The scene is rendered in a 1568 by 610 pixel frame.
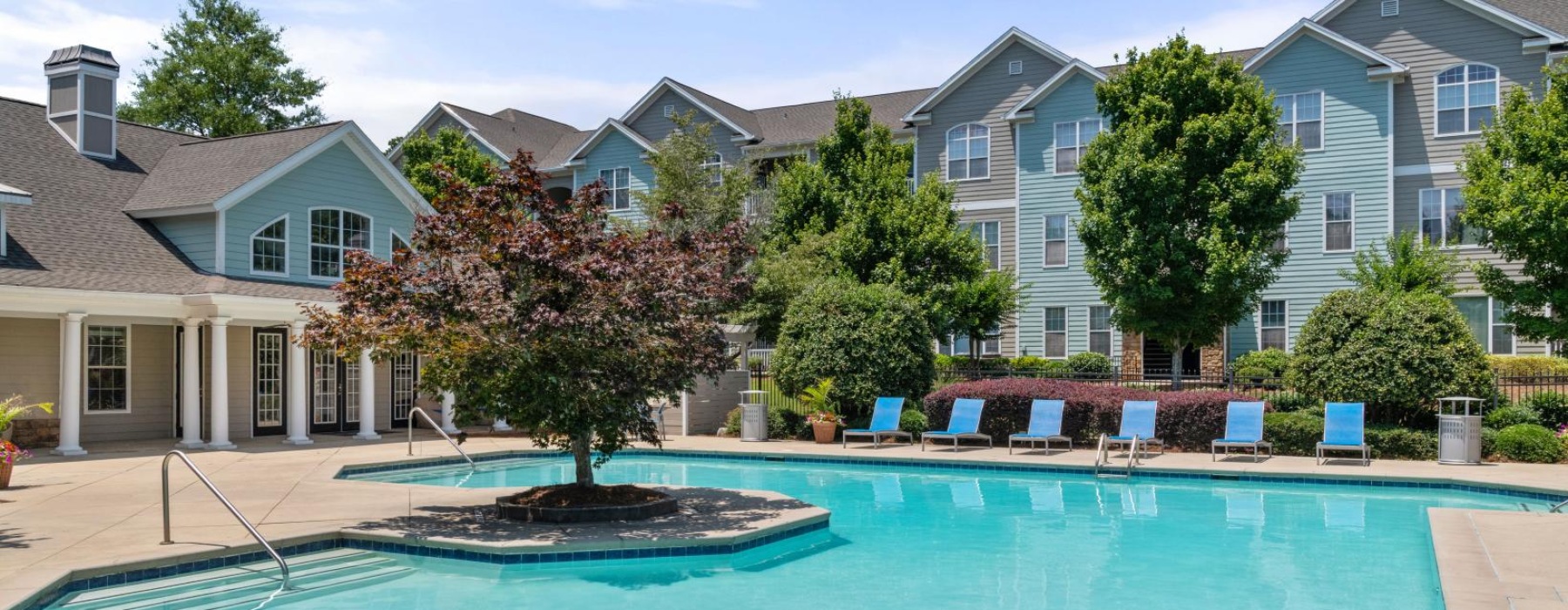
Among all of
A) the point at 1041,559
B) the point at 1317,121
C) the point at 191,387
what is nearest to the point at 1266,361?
the point at 1317,121

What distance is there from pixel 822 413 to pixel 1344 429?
29.8 ft

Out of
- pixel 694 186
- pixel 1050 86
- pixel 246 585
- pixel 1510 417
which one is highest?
pixel 1050 86

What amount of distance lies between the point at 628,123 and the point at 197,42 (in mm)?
21599

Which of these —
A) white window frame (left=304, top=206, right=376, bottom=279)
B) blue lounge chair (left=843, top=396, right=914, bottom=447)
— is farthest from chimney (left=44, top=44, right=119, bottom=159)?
blue lounge chair (left=843, top=396, right=914, bottom=447)

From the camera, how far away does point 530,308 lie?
11203mm

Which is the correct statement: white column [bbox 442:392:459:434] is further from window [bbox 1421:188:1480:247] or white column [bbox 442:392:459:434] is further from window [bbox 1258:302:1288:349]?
window [bbox 1421:188:1480:247]

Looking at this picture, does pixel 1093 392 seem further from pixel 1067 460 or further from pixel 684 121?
pixel 684 121

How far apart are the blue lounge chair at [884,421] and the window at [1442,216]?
15372mm

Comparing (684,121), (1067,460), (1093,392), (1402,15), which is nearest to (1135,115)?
(1093,392)

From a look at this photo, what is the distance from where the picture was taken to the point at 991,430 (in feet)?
71.9

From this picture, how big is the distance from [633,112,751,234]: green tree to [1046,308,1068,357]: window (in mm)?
9187

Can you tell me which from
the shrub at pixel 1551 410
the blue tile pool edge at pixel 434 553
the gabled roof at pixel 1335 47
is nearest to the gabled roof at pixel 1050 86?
the gabled roof at pixel 1335 47

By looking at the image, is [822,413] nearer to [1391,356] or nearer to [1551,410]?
[1391,356]

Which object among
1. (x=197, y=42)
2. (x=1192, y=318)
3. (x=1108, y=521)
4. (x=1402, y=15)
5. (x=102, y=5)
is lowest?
(x=1108, y=521)
